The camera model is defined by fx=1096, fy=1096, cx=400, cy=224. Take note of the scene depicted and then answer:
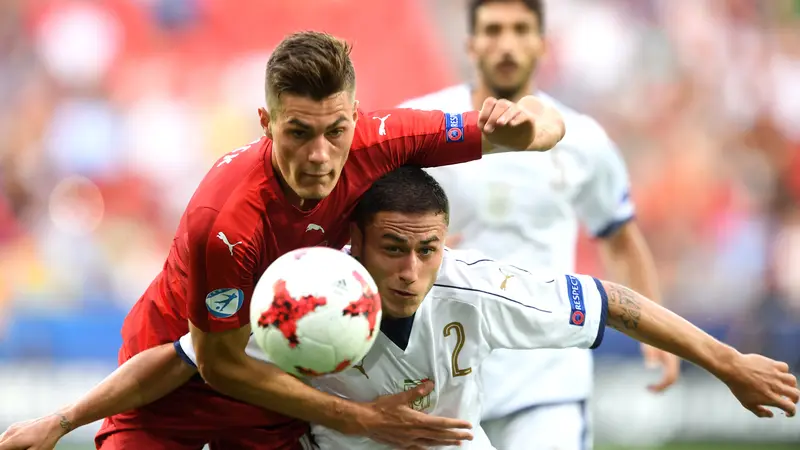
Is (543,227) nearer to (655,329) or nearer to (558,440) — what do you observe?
(558,440)

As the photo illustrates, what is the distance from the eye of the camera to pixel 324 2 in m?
11.8

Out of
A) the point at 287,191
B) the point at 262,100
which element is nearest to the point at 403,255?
the point at 287,191

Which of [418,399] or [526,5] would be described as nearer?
[418,399]

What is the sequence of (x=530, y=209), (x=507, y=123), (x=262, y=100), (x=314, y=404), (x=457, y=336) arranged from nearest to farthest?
(x=507, y=123)
(x=314, y=404)
(x=457, y=336)
(x=530, y=209)
(x=262, y=100)

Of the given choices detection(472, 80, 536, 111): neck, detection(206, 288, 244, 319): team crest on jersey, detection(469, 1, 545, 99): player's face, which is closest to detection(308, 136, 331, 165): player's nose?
detection(206, 288, 244, 319): team crest on jersey

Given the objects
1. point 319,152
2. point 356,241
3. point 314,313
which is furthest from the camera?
point 356,241

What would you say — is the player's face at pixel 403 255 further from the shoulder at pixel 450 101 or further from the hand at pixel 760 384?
the shoulder at pixel 450 101

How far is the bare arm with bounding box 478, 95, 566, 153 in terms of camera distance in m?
3.74

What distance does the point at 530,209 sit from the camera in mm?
5496

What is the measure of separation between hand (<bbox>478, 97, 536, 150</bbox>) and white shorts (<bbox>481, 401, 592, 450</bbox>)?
5.61ft

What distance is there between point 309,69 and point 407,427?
1.32m

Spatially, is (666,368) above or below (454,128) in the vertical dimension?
below

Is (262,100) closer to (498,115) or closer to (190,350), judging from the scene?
(190,350)

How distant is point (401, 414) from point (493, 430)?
4.58 ft
